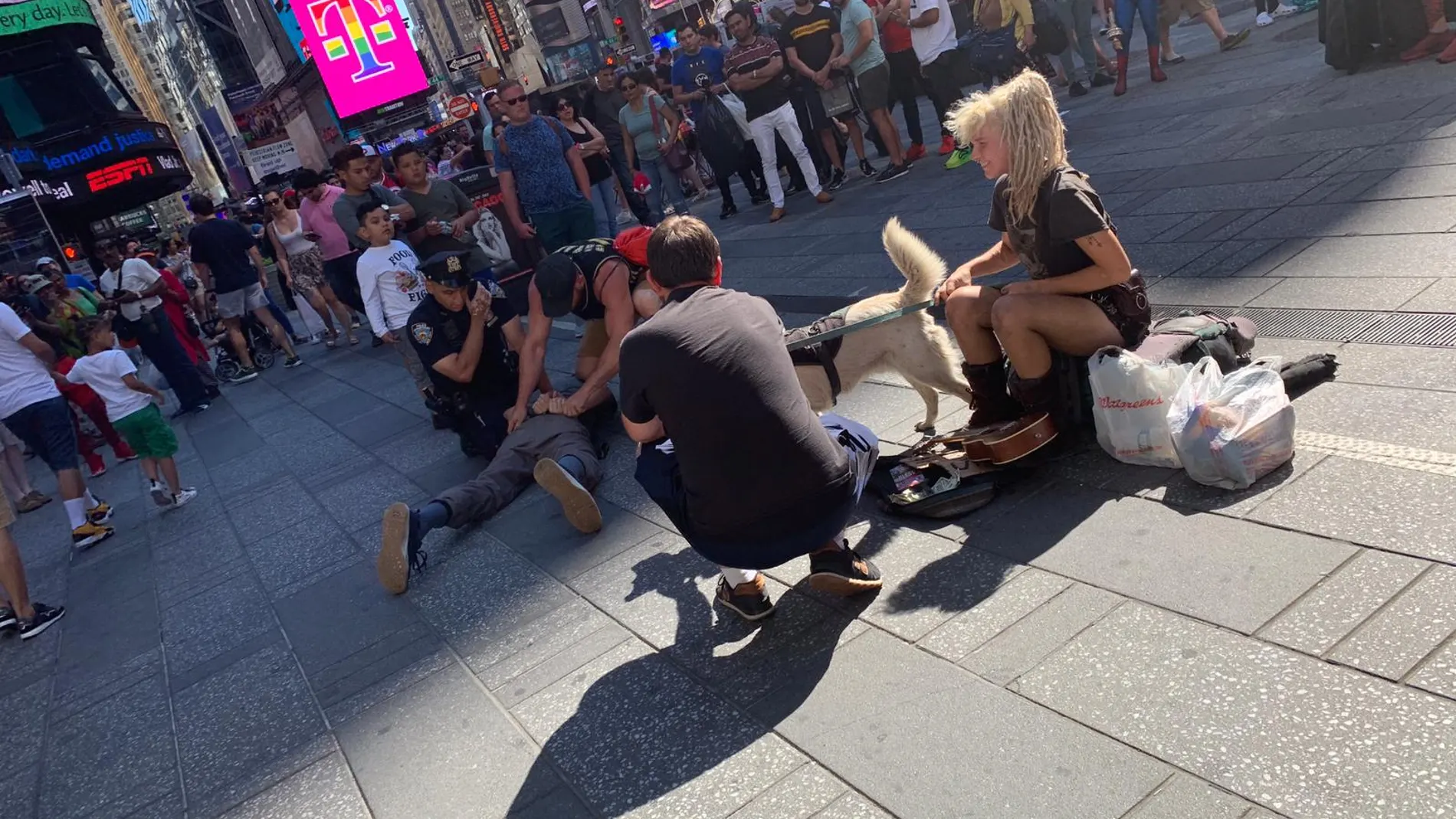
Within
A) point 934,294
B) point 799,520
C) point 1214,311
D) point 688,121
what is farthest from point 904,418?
point 688,121

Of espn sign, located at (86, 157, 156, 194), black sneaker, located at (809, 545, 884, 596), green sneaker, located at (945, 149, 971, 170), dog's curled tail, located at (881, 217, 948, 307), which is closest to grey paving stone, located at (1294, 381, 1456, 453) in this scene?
dog's curled tail, located at (881, 217, 948, 307)

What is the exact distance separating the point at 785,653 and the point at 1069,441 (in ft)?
4.78

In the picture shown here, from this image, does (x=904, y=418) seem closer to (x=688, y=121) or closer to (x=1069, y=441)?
(x=1069, y=441)

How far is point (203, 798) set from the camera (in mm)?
3475

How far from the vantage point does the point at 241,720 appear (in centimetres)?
394

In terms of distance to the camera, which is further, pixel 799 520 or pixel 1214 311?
pixel 1214 311

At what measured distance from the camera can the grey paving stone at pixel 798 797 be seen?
2562mm

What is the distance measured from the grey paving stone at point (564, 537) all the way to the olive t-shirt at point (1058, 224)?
1.89 meters

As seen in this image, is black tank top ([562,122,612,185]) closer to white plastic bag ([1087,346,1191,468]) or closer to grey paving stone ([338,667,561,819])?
grey paving stone ([338,667,561,819])

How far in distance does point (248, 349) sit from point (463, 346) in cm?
799

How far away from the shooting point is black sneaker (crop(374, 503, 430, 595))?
4.59 metres

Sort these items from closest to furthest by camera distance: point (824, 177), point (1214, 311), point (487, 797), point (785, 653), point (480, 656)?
point (487, 797)
point (785, 653)
point (480, 656)
point (1214, 311)
point (824, 177)

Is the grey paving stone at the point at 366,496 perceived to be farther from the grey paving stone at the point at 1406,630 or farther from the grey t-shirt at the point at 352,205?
the grey paving stone at the point at 1406,630

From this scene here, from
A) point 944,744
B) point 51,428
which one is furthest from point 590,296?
point 51,428
